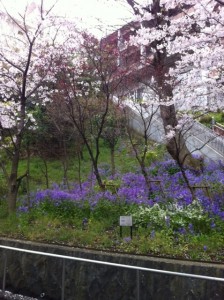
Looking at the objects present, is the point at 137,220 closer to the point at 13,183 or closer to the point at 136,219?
the point at 136,219

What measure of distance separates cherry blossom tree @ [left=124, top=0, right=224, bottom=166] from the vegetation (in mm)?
1182

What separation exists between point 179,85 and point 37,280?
6096 mm

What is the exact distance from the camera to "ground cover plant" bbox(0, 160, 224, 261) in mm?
6109

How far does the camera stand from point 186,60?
9289 millimetres

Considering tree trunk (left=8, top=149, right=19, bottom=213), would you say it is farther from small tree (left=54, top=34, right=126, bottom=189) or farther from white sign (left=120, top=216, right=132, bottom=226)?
white sign (left=120, top=216, right=132, bottom=226)

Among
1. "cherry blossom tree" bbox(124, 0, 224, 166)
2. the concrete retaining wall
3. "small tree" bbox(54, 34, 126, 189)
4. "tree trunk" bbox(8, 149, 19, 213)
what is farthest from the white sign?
"tree trunk" bbox(8, 149, 19, 213)

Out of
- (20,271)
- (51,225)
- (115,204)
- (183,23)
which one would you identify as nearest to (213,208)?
(115,204)

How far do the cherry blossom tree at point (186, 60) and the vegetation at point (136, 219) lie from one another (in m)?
1.18

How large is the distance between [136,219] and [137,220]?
0.03 m

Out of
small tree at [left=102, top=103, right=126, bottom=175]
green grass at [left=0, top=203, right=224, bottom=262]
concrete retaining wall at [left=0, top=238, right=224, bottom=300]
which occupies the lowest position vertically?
concrete retaining wall at [left=0, top=238, right=224, bottom=300]

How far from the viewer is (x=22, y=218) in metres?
8.42

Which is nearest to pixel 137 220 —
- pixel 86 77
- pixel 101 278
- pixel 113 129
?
pixel 101 278

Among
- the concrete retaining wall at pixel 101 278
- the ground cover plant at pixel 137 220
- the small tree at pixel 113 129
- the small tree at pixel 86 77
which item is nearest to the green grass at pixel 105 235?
the ground cover plant at pixel 137 220

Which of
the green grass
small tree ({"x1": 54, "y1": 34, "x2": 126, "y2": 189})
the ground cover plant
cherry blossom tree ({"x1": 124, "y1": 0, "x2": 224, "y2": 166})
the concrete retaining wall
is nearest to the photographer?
the concrete retaining wall
